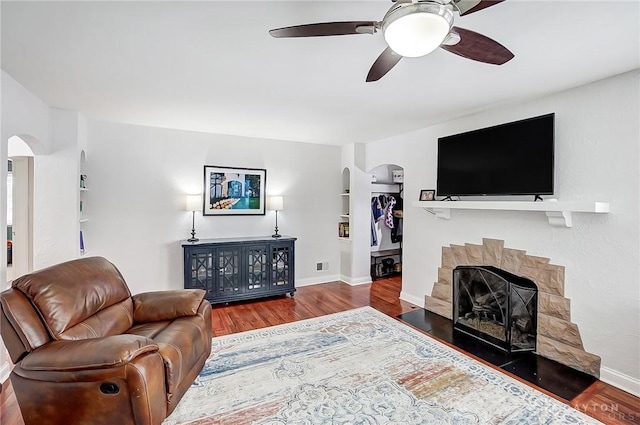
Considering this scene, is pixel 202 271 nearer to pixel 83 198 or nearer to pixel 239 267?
pixel 239 267

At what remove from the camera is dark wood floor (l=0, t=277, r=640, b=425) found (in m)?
2.08

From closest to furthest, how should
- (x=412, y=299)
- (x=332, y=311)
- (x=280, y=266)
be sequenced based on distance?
1. (x=332, y=311)
2. (x=412, y=299)
3. (x=280, y=266)

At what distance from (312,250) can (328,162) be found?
152cm

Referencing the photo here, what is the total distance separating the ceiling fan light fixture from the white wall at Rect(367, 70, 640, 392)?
2026mm

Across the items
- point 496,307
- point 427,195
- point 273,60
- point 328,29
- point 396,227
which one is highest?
point 273,60

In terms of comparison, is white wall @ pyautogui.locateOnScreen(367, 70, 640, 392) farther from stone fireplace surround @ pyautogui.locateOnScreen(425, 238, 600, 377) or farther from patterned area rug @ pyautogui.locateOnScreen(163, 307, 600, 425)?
patterned area rug @ pyautogui.locateOnScreen(163, 307, 600, 425)

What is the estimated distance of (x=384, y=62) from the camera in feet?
5.69

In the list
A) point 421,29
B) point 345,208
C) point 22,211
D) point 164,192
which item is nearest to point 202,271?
point 164,192

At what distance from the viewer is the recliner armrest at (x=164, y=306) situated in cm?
240

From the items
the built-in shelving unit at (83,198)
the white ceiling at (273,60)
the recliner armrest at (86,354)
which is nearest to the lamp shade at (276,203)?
the white ceiling at (273,60)

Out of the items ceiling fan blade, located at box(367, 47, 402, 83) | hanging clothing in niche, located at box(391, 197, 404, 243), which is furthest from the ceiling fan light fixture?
hanging clothing in niche, located at box(391, 197, 404, 243)

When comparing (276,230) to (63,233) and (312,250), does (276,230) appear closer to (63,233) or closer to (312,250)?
(312,250)

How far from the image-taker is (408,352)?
9.42ft

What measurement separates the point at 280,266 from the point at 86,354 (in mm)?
2963
